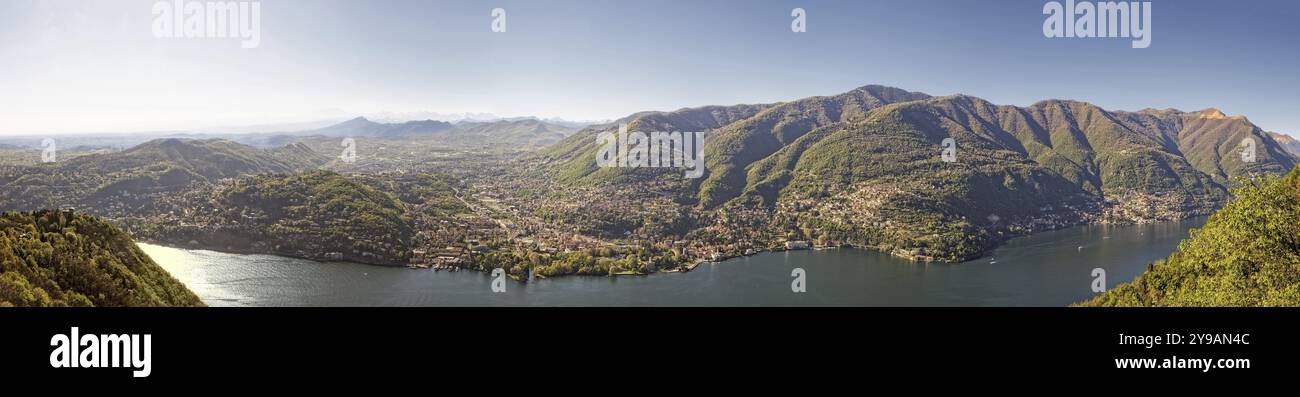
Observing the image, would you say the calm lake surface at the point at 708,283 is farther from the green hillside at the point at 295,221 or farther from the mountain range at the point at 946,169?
the mountain range at the point at 946,169

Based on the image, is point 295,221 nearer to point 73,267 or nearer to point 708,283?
point 708,283

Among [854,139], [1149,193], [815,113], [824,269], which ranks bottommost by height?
[824,269]

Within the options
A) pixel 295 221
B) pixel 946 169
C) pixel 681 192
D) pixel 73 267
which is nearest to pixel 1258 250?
pixel 73 267

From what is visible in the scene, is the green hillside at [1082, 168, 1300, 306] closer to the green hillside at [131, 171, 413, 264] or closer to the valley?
the valley

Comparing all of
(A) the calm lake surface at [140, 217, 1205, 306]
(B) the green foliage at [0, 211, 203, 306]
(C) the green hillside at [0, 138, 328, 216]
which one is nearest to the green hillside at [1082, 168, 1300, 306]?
(B) the green foliage at [0, 211, 203, 306]
